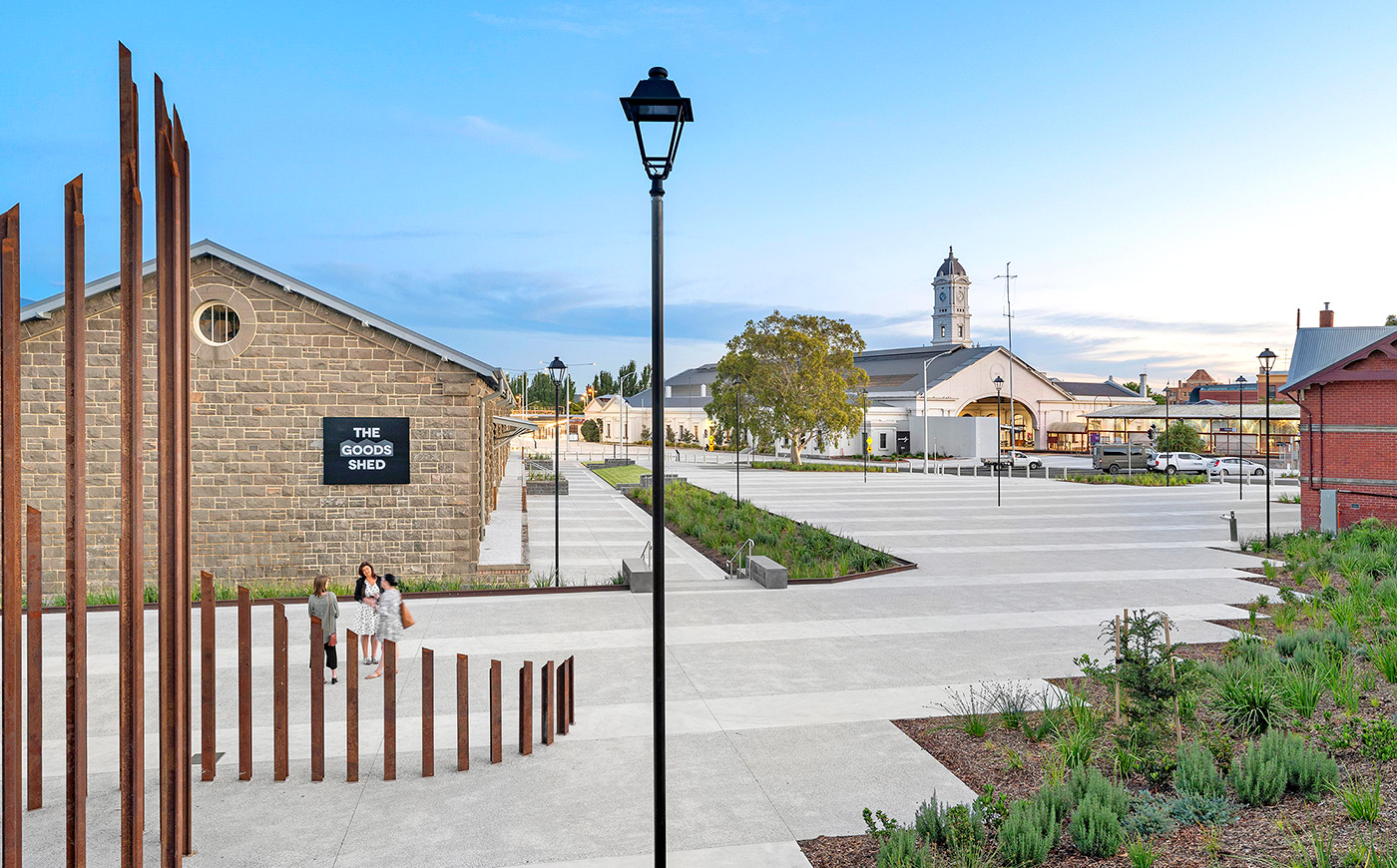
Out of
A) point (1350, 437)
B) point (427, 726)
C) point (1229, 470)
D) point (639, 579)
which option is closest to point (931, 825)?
point (427, 726)

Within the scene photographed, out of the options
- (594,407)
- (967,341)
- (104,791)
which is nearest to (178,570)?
(104,791)

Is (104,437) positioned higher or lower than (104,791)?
higher

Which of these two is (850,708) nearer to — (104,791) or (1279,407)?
(104,791)

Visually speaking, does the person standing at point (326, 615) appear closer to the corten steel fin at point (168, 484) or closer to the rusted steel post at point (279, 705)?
the rusted steel post at point (279, 705)

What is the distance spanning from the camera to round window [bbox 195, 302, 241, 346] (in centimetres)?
1605

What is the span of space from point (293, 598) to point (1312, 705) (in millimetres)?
13139

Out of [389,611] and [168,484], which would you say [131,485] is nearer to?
[168,484]

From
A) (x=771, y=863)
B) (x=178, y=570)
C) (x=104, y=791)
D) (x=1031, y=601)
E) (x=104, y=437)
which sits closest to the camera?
(x=178, y=570)

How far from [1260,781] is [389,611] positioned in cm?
798

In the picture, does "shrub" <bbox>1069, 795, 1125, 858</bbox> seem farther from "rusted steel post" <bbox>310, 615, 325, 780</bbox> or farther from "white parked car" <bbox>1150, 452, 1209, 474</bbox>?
"white parked car" <bbox>1150, 452, 1209, 474</bbox>

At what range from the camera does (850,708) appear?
27.9 ft

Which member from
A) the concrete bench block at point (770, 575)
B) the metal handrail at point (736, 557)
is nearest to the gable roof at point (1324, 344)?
the metal handrail at point (736, 557)

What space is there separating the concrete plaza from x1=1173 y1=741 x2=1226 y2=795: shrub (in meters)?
1.55

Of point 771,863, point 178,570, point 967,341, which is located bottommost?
point 771,863
